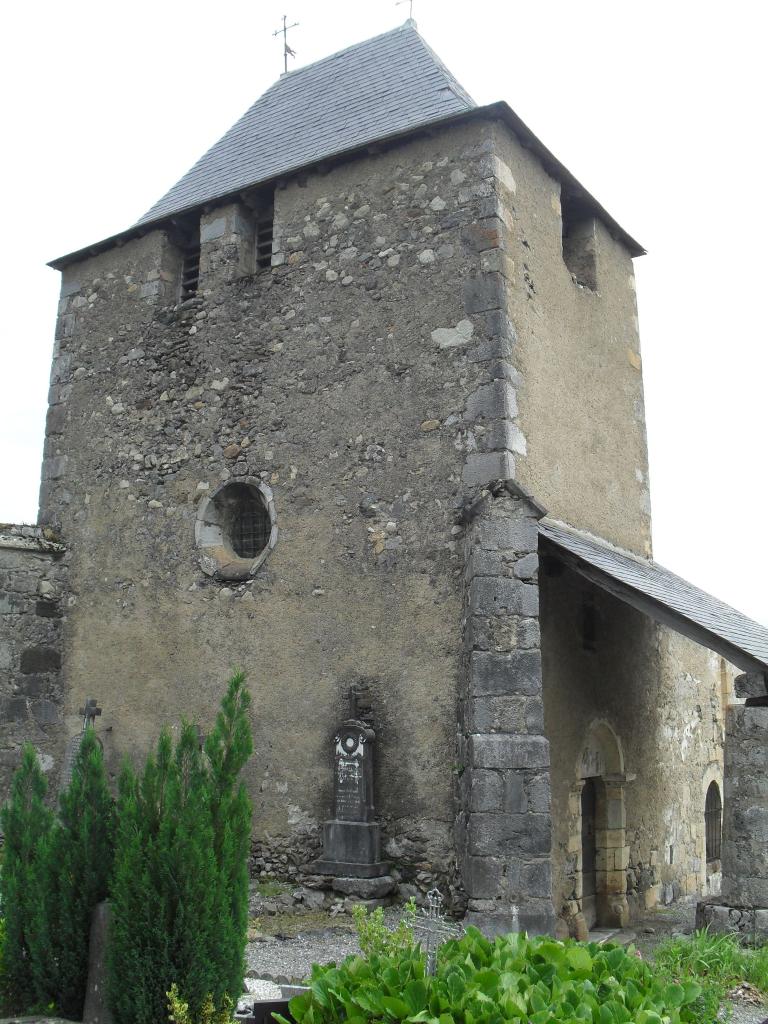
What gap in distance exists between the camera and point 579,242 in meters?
9.53

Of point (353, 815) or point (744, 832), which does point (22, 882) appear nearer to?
point (353, 815)

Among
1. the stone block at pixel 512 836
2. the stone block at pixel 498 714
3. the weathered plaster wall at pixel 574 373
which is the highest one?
the weathered plaster wall at pixel 574 373

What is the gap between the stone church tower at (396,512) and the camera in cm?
688

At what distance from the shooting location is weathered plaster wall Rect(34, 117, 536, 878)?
286 inches

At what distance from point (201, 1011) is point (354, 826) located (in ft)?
9.70

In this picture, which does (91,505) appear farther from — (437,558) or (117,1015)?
(117,1015)

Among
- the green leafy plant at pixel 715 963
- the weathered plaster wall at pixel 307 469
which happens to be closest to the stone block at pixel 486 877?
the weathered plaster wall at pixel 307 469

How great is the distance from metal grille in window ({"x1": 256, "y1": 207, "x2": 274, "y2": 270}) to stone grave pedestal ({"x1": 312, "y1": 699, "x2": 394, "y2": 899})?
4.60 m

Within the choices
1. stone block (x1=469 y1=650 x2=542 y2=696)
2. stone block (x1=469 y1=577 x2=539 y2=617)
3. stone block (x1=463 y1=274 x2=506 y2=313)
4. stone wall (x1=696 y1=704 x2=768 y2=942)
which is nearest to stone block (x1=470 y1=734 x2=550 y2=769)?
stone block (x1=469 y1=650 x2=542 y2=696)

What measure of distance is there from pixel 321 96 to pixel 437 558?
19.8 feet

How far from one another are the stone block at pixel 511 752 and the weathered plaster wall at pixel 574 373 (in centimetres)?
204

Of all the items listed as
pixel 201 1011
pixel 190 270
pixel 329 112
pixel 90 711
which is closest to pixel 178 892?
pixel 201 1011

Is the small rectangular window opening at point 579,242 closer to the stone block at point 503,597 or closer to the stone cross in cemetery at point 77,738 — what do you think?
the stone block at point 503,597

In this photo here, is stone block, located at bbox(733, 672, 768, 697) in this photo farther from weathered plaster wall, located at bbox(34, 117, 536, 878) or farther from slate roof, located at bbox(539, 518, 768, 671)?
weathered plaster wall, located at bbox(34, 117, 536, 878)
